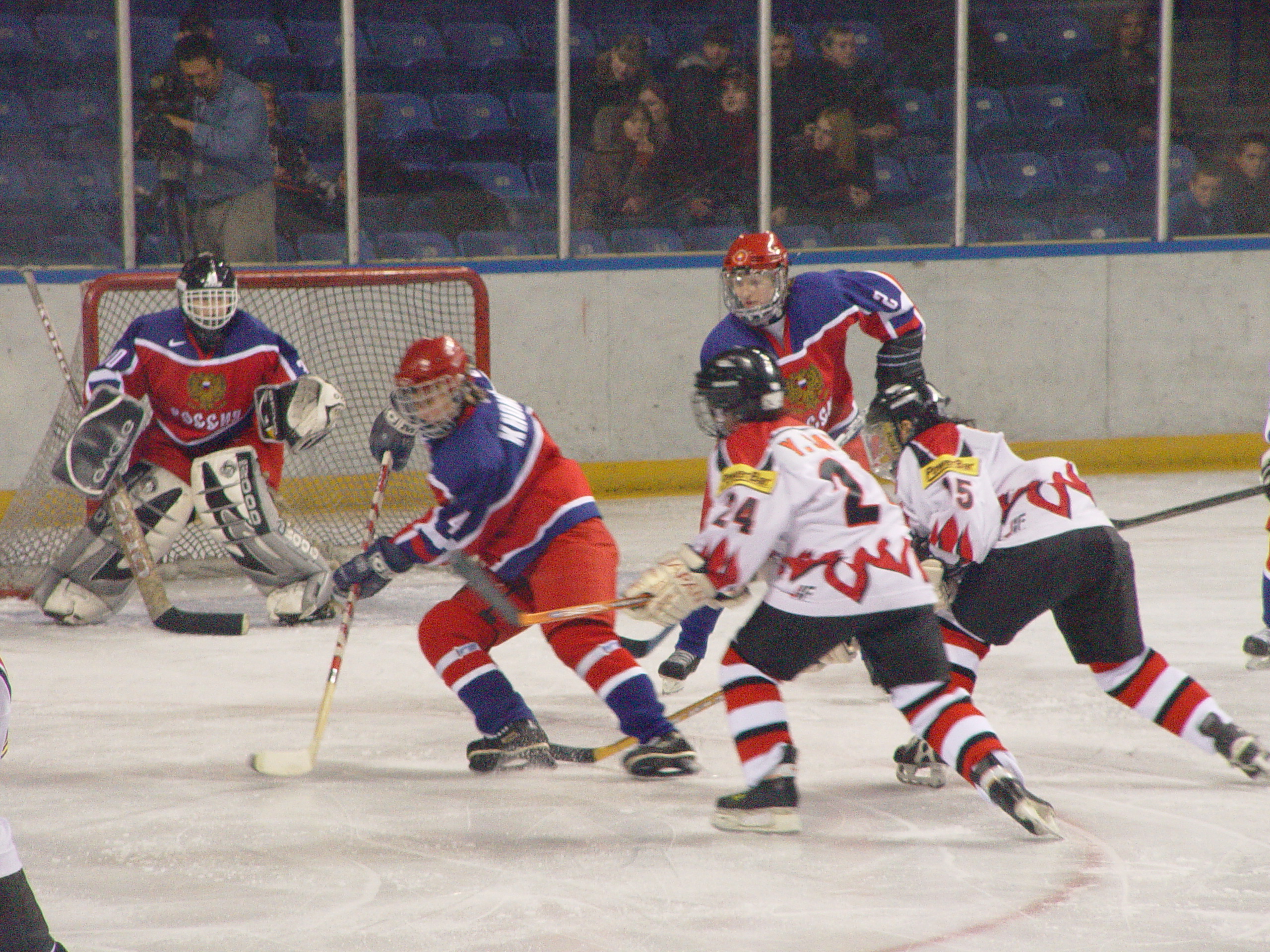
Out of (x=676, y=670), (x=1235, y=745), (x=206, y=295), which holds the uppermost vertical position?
(x=206, y=295)

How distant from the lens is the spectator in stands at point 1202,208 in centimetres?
762

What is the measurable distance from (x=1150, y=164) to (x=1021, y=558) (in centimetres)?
515

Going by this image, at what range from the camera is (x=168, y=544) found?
16.3ft

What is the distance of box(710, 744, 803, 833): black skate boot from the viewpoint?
2.92 m

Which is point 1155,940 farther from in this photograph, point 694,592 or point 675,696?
point 675,696

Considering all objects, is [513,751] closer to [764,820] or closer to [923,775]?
[764,820]

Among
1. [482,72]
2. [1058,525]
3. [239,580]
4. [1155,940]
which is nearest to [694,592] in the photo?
[1058,525]

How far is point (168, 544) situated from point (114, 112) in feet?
7.02

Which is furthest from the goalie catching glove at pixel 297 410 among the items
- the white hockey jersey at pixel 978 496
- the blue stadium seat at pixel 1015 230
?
the blue stadium seat at pixel 1015 230

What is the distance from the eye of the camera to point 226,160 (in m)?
6.52

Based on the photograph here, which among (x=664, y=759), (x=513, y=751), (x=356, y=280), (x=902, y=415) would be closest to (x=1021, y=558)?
(x=902, y=415)

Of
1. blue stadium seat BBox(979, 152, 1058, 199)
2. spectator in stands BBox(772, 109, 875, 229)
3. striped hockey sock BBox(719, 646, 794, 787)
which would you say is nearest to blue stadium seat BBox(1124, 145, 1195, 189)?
blue stadium seat BBox(979, 152, 1058, 199)

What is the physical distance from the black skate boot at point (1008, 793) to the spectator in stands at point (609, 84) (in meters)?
4.66

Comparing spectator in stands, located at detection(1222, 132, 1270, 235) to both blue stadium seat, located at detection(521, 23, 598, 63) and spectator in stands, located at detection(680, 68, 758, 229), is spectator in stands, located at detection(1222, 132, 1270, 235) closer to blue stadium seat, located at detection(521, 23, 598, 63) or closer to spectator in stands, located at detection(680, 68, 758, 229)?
spectator in stands, located at detection(680, 68, 758, 229)
